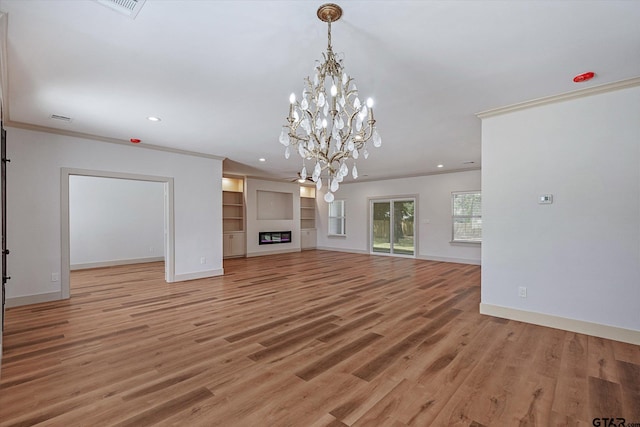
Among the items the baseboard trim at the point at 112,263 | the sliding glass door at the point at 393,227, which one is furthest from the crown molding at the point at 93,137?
the sliding glass door at the point at 393,227

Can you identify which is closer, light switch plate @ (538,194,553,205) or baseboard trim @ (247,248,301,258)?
light switch plate @ (538,194,553,205)

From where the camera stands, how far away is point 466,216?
8.02 m

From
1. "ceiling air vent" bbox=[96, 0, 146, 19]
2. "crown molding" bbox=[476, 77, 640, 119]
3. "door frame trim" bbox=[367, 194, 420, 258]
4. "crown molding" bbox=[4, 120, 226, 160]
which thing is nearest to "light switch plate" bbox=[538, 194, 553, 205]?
"crown molding" bbox=[476, 77, 640, 119]

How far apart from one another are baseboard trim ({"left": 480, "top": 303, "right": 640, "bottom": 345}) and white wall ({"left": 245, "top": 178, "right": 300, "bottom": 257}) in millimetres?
7137

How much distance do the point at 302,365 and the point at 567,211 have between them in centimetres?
331

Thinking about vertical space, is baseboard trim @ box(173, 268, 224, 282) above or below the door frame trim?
below

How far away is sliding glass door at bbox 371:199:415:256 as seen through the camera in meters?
9.14

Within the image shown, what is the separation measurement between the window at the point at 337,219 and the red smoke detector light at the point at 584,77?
8.17 metres

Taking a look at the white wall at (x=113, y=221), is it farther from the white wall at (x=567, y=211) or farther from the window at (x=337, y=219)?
the white wall at (x=567, y=211)

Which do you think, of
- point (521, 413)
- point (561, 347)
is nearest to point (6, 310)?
point (521, 413)

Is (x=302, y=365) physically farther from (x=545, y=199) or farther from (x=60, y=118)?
(x=60, y=118)

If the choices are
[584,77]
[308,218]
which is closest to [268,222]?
[308,218]

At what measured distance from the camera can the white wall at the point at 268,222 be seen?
9.48 metres

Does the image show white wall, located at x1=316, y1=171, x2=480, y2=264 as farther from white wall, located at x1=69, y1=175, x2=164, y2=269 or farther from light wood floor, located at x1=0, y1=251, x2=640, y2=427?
white wall, located at x1=69, y1=175, x2=164, y2=269
